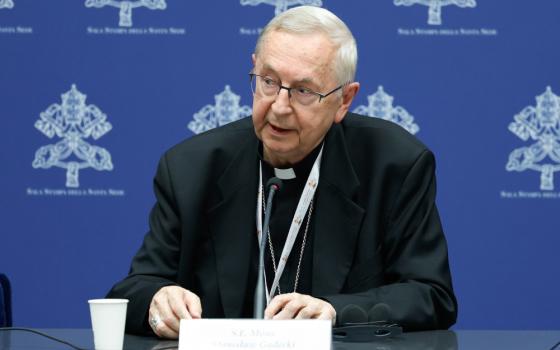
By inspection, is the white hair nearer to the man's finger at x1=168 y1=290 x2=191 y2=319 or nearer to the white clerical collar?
the white clerical collar

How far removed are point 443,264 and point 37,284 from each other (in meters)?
2.16

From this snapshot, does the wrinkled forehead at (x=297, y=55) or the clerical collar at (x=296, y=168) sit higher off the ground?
the wrinkled forehead at (x=297, y=55)

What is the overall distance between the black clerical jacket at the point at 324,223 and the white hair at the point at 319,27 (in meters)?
0.28

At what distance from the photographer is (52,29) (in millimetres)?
4273

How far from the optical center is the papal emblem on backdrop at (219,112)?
4.21m

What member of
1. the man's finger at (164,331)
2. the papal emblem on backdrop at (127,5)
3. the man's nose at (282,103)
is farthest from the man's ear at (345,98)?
the papal emblem on backdrop at (127,5)

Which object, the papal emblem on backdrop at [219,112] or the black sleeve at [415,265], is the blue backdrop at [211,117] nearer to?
the papal emblem on backdrop at [219,112]

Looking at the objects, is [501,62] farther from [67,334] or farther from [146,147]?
[67,334]

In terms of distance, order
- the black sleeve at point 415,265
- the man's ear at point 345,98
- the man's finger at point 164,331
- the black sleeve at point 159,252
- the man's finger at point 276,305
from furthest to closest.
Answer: the man's ear at point 345,98, the black sleeve at point 159,252, the black sleeve at point 415,265, the man's finger at point 164,331, the man's finger at point 276,305

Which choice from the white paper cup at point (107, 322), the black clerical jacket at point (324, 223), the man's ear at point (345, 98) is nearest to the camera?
the white paper cup at point (107, 322)

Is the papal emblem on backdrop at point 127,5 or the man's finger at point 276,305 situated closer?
the man's finger at point 276,305

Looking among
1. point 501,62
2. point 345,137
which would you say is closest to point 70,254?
point 345,137

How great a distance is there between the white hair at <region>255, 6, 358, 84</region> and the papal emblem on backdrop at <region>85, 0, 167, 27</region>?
1.54 metres

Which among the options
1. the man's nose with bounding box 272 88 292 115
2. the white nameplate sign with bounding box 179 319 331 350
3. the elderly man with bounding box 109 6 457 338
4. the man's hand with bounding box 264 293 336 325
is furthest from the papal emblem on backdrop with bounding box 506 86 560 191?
the white nameplate sign with bounding box 179 319 331 350
